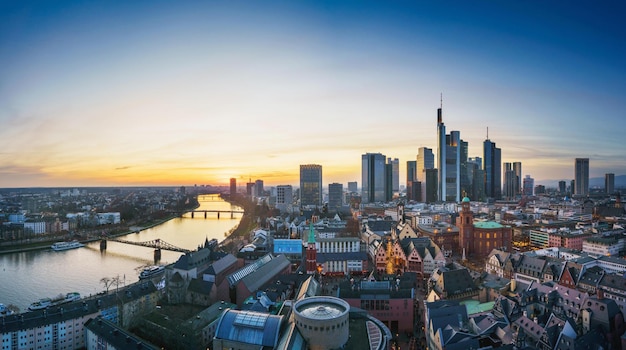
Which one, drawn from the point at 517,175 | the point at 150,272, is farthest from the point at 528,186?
the point at 150,272

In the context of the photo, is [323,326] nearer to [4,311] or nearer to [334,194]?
[4,311]

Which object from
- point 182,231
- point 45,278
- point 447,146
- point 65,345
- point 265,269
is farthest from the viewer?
point 447,146

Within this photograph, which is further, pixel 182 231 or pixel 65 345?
pixel 182 231

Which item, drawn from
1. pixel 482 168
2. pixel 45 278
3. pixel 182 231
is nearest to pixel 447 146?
pixel 482 168

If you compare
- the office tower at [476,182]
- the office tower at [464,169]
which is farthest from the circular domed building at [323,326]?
the office tower at [476,182]

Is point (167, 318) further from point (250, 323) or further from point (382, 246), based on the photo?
point (382, 246)

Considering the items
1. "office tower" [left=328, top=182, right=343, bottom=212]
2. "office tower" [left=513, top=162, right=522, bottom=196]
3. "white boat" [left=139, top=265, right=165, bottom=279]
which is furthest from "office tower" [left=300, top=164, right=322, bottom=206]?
"office tower" [left=513, top=162, right=522, bottom=196]
